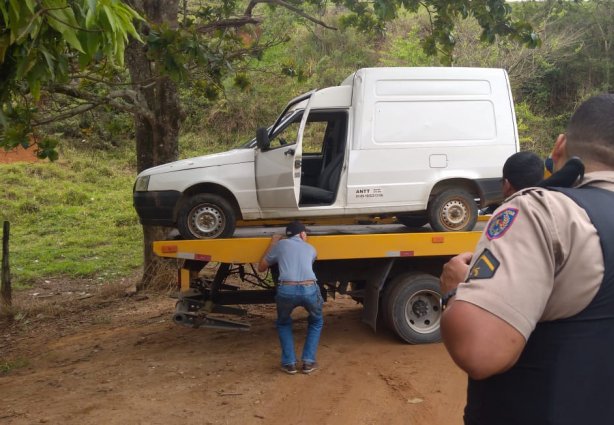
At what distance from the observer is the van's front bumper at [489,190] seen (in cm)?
696

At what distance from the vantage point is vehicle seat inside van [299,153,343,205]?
689 centimetres

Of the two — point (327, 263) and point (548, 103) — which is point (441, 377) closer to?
point (327, 263)

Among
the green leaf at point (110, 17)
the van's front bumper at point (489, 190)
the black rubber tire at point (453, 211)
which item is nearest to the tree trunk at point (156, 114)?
the black rubber tire at point (453, 211)

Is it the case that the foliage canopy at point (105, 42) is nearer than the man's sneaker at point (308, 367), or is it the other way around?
the foliage canopy at point (105, 42)

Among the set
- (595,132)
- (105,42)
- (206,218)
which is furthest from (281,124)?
(595,132)

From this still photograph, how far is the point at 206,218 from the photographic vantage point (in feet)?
22.0

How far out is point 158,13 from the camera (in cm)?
943

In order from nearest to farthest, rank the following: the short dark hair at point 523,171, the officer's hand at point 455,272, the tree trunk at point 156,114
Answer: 1. the officer's hand at point 455,272
2. the short dark hair at point 523,171
3. the tree trunk at point 156,114

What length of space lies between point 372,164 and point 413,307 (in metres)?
1.66

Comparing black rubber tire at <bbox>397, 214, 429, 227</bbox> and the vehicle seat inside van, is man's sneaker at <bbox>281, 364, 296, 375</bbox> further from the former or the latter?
black rubber tire at <bbox>397, 214, 429, 227</bbox>

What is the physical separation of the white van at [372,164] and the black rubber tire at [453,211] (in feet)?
0.04

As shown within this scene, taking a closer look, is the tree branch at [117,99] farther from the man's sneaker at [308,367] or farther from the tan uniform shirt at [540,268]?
the tan uniform shirt at [540,268]

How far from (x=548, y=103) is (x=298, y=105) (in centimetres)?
2024

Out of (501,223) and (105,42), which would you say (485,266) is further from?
(105,42)
